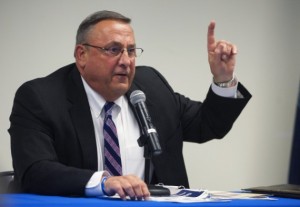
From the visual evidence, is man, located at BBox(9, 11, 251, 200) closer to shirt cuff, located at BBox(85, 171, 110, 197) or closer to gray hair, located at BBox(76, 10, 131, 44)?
gray hair, located at BBox(76, 10, 131, 44)

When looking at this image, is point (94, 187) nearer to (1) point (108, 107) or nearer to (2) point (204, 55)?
(1) point (108, 107)

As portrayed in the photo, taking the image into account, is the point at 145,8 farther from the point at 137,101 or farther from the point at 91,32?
the point at 137,101

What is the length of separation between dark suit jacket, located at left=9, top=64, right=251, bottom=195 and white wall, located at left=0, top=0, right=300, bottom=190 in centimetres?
98

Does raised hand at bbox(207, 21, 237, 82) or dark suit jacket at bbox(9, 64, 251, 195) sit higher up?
raised hand at bbox(207, 21, 237, 82)

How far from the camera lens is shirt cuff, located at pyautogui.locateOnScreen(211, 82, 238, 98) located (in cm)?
243

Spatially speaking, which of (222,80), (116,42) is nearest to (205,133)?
(222,80)

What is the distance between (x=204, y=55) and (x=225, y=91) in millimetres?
1576

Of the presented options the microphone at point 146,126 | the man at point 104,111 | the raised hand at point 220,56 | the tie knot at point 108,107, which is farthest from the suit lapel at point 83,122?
the raised hand at point 220,56

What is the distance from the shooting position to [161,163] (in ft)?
7.83

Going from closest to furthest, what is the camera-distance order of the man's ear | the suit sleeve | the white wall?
the suit sleeve → the man's ear → the white wall

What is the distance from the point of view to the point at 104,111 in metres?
2.38

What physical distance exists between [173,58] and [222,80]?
4.93 feet

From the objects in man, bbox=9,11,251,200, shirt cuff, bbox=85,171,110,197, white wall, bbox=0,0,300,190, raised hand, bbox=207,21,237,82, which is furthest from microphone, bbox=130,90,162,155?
white wall, bbox=0,0,300,190

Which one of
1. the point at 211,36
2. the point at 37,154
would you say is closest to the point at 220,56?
the point at 211,36
